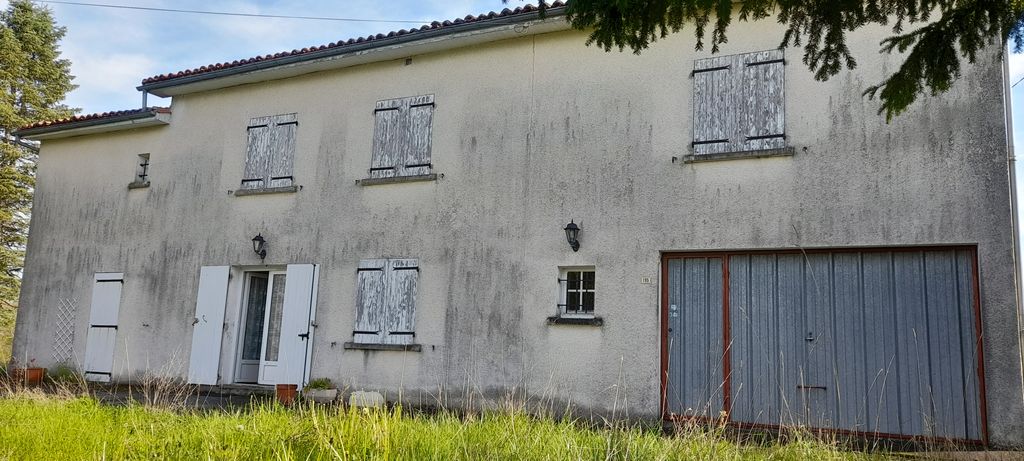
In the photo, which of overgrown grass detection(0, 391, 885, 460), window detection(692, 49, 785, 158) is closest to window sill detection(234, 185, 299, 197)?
overgrown grass detection(0, 391, 885, 460)

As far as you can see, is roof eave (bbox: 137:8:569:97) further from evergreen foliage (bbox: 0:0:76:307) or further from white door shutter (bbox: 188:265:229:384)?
evergreen foliage (bbox: 0:0:76:307)

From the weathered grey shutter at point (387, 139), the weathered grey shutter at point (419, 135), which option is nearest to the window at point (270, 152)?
the weathered grey shutter at point (387, 139)

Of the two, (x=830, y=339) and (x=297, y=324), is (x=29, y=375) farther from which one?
(x=830, y=339)

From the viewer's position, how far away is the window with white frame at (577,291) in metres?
9.02

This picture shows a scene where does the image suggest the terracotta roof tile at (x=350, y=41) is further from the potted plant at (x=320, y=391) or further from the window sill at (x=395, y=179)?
the potted plant at (x=320, y=391)

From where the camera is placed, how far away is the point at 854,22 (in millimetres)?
4418

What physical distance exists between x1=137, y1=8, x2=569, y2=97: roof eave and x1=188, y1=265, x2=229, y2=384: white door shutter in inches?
111

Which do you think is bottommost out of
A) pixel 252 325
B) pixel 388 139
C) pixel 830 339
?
pixel 252 325

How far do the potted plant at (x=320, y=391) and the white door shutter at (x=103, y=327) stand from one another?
411 centimetres

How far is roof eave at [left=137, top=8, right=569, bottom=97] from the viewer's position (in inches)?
374

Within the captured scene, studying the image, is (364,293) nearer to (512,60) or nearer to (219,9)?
(512,60)

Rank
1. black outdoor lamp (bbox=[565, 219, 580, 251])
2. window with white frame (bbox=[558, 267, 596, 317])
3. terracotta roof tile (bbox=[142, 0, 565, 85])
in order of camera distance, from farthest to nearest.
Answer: terracotta roof tile (bbox=[142, 0, 565, 85]) < window with white frame (bbox=[558, 267, 596, 317]) < black outdoor lamp (bbox=[565, 219, 580, 251])

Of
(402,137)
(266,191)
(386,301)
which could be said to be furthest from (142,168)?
(386,301)

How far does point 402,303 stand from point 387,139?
2233 mm
